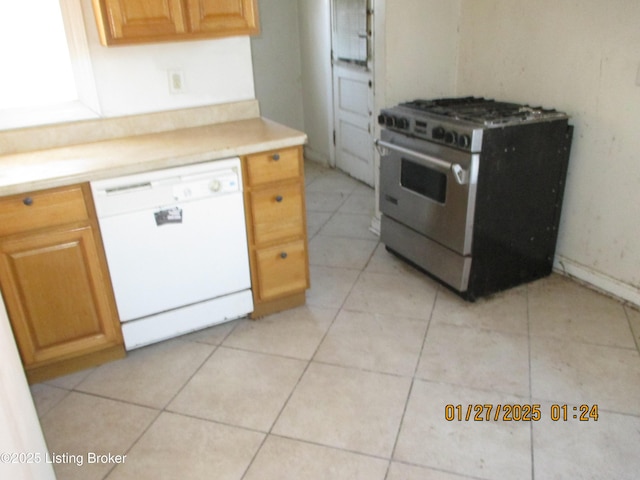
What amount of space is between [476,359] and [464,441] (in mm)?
482

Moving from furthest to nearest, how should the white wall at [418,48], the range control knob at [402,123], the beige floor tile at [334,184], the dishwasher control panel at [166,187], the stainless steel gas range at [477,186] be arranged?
the beige floor tile at [334,184] → the white wall at [418,48] → the range control knob at [402,123] → the stainless steel gas range at [477,186] → the dishwasher control panel at [166,187]

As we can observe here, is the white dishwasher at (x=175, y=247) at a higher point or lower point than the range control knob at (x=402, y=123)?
lower

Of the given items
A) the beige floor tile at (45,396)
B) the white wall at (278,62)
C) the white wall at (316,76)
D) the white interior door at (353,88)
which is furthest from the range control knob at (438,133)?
the white wall at (278,62)

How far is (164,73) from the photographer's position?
2531 millimetres

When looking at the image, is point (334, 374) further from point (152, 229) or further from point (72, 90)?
point (72, 90)

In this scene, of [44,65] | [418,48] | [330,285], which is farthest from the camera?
[418,48]

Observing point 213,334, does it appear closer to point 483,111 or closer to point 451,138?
point 451,138

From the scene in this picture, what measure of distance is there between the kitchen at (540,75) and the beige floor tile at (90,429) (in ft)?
4.33

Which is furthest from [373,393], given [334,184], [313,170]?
[313,170]

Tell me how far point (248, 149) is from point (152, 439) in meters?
1.20

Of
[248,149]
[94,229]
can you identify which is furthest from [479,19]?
[94,229]

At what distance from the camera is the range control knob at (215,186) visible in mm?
2209

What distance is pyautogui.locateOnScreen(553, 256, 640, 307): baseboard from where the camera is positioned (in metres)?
2.55
